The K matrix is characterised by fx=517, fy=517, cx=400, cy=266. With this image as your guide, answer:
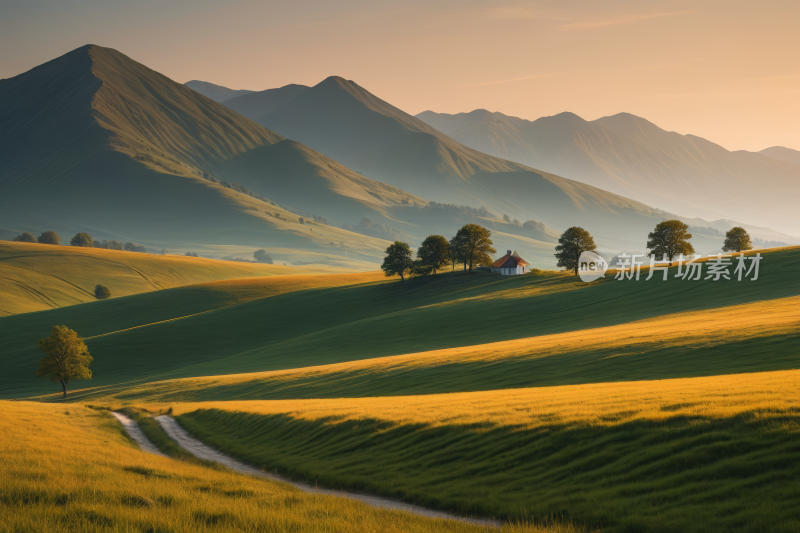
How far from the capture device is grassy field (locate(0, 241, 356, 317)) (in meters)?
151

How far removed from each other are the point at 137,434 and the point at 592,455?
87.3 feet

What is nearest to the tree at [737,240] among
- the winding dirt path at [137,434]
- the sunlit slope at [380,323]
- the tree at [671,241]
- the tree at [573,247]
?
the tree at [671,241]

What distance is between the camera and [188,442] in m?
27.1

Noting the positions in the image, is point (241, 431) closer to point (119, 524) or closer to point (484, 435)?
point (484, 435)

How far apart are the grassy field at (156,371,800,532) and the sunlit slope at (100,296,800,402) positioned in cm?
810

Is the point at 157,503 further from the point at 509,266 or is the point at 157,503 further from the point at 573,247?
the point at 509,266

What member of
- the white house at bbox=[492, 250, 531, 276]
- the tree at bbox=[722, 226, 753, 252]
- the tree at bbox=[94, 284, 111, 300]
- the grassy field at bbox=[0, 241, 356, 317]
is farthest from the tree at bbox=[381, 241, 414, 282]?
the grassy field at bbox=[0, 241, 356, 317]

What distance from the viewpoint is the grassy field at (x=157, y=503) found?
31.2ft

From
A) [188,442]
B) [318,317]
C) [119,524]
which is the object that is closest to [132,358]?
[318,317]

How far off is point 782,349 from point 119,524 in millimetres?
29566

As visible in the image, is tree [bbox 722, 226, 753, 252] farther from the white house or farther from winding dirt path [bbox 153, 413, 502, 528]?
winding dirt path [bbox 153, 413, 502, 528]

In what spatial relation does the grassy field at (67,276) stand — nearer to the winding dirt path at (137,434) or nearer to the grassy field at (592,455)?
the winding dirt path at (137,434)

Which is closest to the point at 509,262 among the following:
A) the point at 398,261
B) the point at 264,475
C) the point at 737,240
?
the point at 398,261

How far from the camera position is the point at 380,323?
243ft
